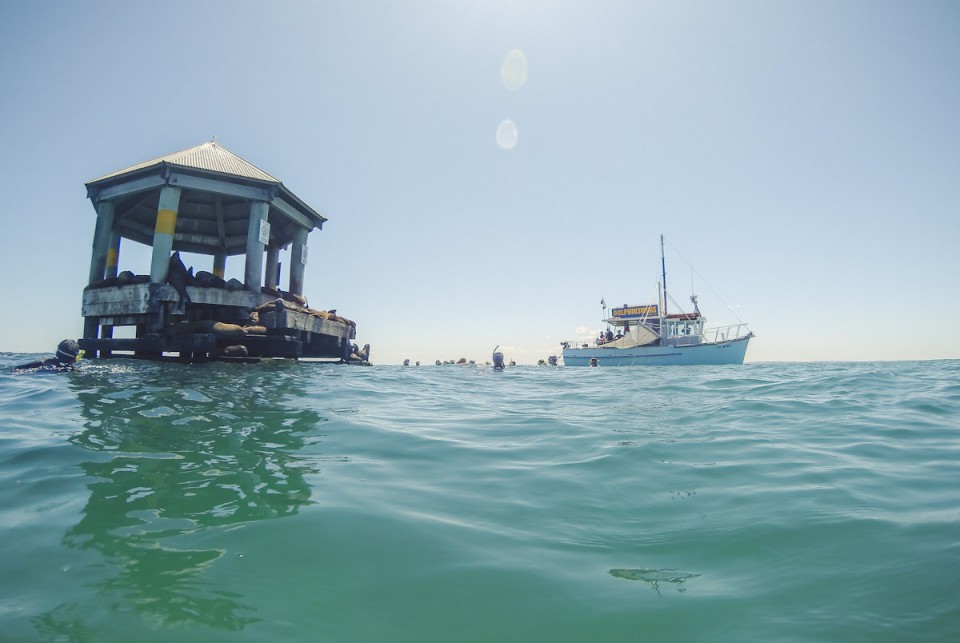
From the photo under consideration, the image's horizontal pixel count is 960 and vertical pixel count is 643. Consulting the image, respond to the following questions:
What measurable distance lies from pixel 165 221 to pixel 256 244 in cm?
266

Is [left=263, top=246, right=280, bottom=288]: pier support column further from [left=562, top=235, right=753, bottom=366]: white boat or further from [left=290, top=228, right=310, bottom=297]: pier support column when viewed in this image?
[left=562, top=235, right=753, bottom=366]: white boat

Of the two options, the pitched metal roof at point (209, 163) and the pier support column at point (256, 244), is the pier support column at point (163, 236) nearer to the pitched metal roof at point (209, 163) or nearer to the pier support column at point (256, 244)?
the pitched metal roof at point (209, 163)

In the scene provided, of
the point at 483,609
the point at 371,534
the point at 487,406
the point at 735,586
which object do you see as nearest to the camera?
the point at 483,609

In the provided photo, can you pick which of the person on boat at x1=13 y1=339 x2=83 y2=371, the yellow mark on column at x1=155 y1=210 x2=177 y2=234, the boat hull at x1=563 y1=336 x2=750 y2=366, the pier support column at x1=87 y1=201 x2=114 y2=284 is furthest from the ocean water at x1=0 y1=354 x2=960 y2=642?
the boat hull at x1=563 y1=336 x2=750 y2=366

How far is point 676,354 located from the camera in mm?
38031

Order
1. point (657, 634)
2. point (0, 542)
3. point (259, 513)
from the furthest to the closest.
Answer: point (259, 513)
point (0, 542)
point (657, 634)

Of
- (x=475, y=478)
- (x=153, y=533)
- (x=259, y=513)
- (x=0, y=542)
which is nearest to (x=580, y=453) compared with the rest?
(x=475, y=478)

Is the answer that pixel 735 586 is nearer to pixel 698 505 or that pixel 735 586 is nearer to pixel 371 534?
pixel 698 505

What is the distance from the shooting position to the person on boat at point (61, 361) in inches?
450

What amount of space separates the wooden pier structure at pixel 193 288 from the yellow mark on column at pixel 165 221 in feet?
0.09

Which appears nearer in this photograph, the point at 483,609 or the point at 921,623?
the point at 921,623

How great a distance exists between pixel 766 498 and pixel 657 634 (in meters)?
2.07

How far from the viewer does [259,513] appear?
286cm

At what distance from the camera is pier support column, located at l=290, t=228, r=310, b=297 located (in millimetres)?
18516
